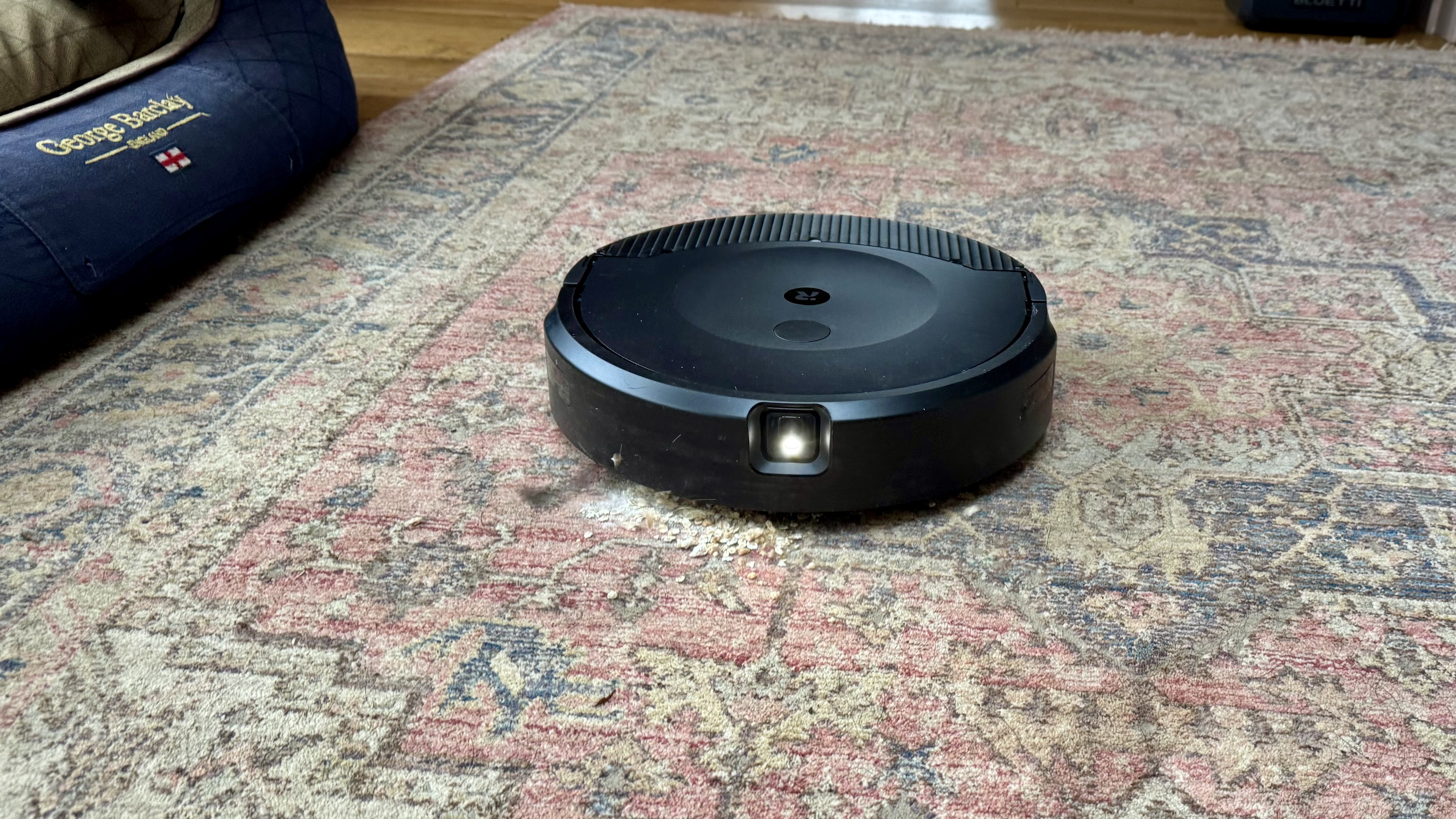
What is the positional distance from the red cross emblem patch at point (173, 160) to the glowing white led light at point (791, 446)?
42.7 inches

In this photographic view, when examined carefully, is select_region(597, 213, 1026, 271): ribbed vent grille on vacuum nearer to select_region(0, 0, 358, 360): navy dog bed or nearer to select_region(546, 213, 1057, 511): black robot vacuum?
select_region(546, 213, 1057, 511): black robot vacuum

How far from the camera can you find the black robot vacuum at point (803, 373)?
1037 millimetres

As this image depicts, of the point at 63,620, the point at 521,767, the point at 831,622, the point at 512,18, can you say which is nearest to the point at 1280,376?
the point at 831,622

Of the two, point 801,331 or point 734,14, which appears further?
point 734,14

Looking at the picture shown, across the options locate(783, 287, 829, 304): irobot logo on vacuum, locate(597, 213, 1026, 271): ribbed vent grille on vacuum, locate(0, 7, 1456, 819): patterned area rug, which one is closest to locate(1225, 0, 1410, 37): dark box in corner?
locate(0, 7, 1456, 819): patterned area rug

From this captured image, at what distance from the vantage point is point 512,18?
3236mm

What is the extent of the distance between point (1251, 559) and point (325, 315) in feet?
3.89

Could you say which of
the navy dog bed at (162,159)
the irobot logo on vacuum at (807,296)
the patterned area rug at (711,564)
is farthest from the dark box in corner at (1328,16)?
the irobot logo on vacuum at (807,296)

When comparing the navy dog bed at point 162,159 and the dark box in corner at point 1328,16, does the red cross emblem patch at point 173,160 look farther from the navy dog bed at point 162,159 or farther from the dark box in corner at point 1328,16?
the dark box in corner at point 1328,16

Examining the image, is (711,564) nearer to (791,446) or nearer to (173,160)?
(791,446)

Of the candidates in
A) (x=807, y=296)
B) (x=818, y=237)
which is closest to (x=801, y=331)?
(x=807, y=296)

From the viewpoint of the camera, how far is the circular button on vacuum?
113cm

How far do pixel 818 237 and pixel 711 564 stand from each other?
464 mm

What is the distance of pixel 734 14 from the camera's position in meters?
3.28
